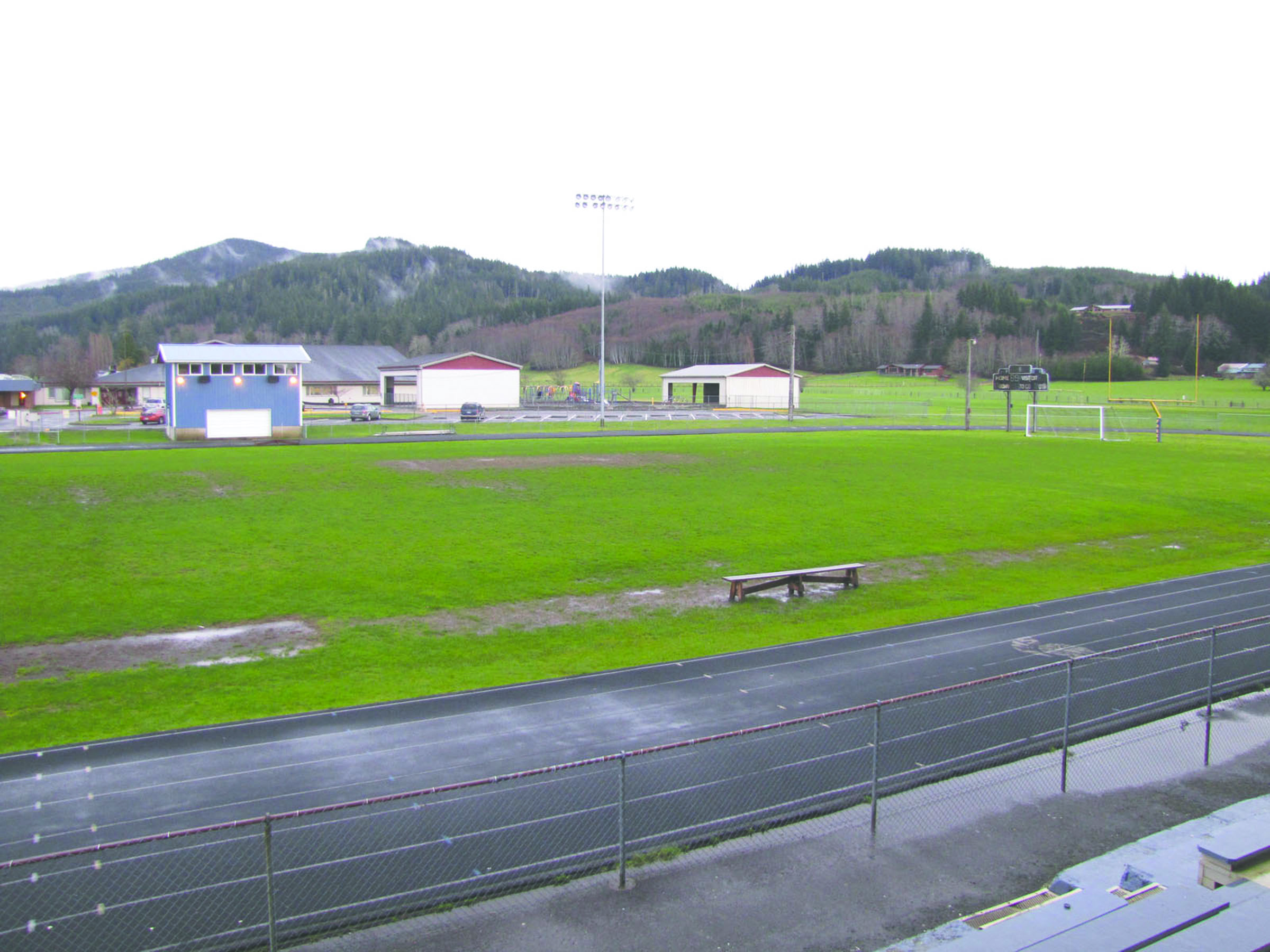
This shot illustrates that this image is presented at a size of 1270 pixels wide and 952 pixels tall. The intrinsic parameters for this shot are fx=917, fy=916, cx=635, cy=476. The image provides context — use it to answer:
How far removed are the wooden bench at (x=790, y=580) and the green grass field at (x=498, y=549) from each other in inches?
19.4

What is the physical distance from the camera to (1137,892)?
9.21 meters

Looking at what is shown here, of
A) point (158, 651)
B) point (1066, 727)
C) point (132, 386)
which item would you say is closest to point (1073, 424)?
point (1066, 727)

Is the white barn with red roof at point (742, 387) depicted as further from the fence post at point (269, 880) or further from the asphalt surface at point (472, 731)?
the fence post at point (269, 880)

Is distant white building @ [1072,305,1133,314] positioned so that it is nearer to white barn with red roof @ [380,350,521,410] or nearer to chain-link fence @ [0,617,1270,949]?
white barn with red roof @ [380,350,521,410]

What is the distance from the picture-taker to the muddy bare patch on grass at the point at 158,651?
18156 millimetres

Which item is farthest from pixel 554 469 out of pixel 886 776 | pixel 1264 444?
pixel 1264 444

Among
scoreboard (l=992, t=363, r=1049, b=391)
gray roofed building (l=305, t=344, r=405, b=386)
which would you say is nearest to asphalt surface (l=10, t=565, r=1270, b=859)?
scoreboard (l=992, t=363, r=1049, b=391)

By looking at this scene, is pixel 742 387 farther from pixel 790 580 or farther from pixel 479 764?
pixel 479 764

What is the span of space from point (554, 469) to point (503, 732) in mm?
26487

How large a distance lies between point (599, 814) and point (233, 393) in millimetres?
51715

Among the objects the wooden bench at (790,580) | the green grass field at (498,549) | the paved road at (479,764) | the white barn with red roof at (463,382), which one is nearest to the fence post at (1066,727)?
the paved road at (479,764)

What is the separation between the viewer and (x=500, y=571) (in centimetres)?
2592

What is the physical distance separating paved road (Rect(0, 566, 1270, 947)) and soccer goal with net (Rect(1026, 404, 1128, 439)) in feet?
171

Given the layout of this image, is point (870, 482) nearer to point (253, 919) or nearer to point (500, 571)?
point (500, 571)
